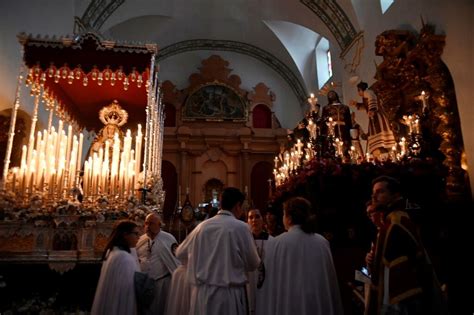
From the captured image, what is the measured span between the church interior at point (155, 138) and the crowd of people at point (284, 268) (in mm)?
469

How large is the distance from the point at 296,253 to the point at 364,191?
77.9 inches

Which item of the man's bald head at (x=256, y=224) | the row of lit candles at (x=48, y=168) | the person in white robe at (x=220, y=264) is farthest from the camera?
the row of lit candles at (x=48, y=168)

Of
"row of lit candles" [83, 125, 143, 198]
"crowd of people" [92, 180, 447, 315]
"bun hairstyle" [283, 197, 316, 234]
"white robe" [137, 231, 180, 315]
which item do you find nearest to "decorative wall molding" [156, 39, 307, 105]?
"row of lit candles" [83, 125, 143, 198]

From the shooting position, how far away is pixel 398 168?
4.42 meters

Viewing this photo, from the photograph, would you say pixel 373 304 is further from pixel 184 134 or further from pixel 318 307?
pixel 184 134

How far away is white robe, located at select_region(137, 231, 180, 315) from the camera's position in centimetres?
393

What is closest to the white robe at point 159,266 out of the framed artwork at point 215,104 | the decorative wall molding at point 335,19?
the decorative wall molding at point 335,19

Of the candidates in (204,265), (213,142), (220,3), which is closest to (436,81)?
(204,265)

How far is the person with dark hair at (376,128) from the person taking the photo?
257 inches

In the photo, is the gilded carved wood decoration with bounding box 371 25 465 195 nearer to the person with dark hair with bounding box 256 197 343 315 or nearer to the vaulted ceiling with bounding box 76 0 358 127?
the vaulted ceiling with bounding box 76 0 358 127

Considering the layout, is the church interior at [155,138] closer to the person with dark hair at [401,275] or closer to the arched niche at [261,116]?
the person with dark hair at [401,275]

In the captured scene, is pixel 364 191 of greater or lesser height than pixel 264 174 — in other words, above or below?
below

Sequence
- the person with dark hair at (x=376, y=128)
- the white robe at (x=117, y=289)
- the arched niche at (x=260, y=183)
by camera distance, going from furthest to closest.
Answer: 1. the arched niche at (x=260, y=183)
2. the person with dark hair at (x=376, y=128)
3. the white robe at (x=117, y=289)

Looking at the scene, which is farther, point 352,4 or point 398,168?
point 352,4
